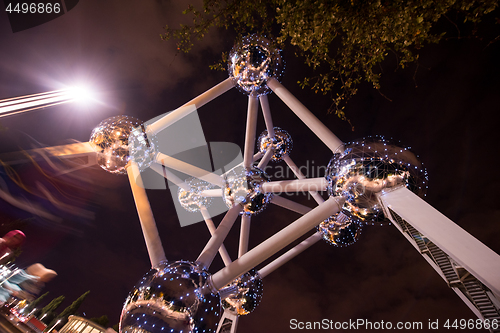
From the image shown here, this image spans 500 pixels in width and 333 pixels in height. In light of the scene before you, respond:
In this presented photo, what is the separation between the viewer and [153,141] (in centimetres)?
246

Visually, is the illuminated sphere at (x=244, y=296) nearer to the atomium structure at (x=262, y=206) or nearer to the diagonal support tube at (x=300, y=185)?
the atomium structure at (x=262, y=206)

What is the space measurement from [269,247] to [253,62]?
7.32 ft

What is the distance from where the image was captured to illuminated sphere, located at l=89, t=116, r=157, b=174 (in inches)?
92.4

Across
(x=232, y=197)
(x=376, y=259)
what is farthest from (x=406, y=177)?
(x=376, y=259)

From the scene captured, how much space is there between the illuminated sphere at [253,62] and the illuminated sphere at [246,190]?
1.19 metres

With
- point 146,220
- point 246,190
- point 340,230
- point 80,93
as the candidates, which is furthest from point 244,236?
point 80,93

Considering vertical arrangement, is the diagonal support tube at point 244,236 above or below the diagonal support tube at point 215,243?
above

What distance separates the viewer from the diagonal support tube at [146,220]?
1936mm

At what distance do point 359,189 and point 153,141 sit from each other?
7.37ft

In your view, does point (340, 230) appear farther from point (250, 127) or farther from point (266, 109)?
point (266, 109)

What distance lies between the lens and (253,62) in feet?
8.69

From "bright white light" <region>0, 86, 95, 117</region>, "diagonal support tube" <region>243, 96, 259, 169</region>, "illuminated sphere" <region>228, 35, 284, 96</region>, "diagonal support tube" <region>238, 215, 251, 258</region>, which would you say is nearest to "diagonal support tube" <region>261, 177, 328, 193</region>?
"diagonal support tube" <region>243, 96, 259, 169</region>

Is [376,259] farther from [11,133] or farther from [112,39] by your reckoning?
[11,133]

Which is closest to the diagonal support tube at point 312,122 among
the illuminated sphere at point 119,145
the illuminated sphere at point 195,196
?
the illuminated sphere at point 119,145
